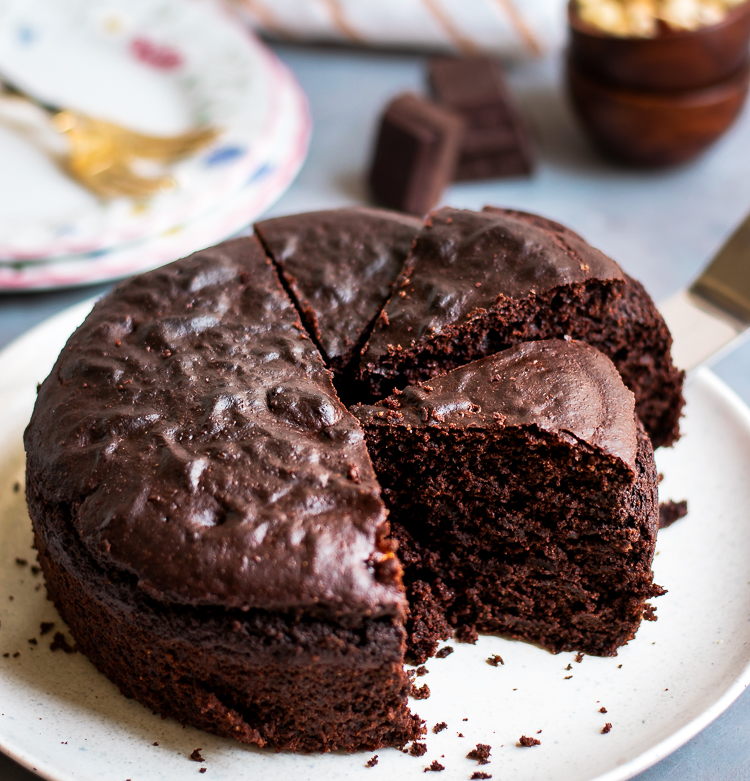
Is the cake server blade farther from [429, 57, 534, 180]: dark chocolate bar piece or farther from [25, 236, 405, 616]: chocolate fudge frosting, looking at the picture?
[429, 57, 534, 180]: dark chocolate bar piece

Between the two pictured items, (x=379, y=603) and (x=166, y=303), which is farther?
(x=166, y=303)

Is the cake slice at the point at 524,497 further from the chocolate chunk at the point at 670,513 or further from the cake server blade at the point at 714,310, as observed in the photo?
the cake server blade at the point at 714,310

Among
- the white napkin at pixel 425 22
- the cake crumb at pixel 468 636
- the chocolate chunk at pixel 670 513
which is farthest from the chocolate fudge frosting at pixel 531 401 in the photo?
the white napkin at pixel 425 22

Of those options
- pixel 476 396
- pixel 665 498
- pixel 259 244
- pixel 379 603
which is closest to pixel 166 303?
pixel 259 244

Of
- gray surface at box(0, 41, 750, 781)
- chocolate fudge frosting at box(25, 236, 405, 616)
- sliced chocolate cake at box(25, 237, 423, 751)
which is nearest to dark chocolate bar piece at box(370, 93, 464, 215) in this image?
gray surface at box(0, 41, 750, 781)

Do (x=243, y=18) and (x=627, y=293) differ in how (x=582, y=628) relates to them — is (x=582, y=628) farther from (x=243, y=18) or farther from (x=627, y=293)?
(x=243, y=18)
